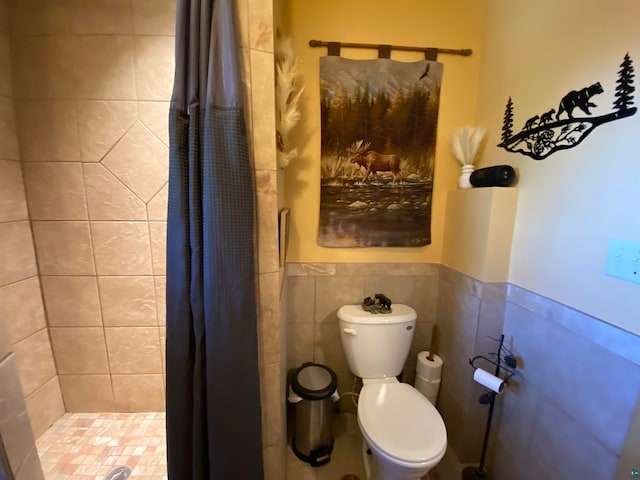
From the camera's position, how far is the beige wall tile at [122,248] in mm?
1107

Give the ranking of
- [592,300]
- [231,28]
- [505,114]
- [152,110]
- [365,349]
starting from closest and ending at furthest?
1. [231,28]
2. [592,300]
3. [152,110]
4. [505,114]
5. [365,349]

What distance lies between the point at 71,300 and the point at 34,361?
0.29 m

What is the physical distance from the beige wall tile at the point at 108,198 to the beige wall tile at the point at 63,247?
9cm

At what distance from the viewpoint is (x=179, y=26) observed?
28.9 inches

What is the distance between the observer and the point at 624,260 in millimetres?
812

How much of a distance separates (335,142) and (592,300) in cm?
129

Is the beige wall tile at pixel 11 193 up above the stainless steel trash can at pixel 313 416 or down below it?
above

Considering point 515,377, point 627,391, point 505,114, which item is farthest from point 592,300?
point 505,114

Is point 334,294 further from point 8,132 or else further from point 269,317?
point 8,132

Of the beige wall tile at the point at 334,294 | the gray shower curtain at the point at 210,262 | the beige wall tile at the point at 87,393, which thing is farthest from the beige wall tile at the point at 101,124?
the beige wall tile at the point at 334,294

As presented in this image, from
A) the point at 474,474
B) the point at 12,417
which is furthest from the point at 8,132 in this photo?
the point at 474,474

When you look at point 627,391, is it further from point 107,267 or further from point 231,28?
point 107,267

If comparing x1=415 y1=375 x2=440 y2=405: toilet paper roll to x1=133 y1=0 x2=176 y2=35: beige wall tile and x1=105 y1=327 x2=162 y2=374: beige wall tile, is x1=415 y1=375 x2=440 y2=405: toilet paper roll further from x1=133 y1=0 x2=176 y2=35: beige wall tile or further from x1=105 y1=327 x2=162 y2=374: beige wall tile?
x1=133 y1=0 x2=176 y2=35: beige wall tile

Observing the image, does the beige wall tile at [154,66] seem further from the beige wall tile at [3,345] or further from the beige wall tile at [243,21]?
the beige wall tile at [3,345]
